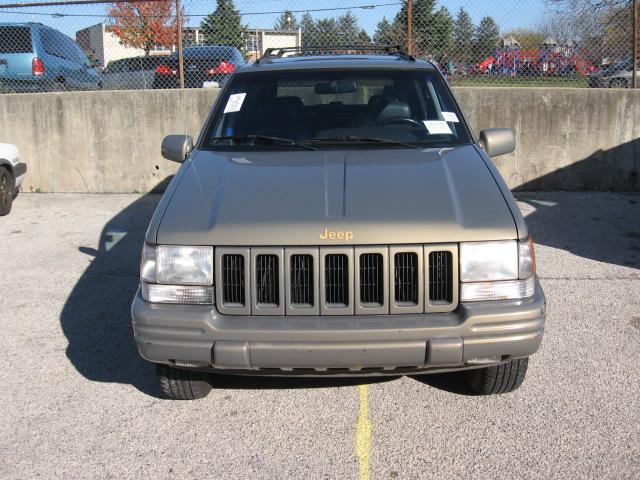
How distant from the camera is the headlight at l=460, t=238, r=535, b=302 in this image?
3455 millimetres

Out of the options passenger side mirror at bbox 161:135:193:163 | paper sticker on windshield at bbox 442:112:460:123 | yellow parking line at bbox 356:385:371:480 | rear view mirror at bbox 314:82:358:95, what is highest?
rear view mirror at bbox 314:82:358:95

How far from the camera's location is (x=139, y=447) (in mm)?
3639

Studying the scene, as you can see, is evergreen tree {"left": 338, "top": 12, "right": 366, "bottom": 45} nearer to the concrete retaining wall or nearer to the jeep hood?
the concrete retaining wall

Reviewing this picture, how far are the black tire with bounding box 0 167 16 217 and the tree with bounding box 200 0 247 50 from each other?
4802 mm

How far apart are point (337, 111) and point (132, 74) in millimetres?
10050

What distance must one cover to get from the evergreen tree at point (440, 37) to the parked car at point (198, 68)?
9.73ft

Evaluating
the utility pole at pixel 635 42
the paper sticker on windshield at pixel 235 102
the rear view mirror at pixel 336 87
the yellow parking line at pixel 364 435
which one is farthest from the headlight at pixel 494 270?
the utility pole at pixel 635 42

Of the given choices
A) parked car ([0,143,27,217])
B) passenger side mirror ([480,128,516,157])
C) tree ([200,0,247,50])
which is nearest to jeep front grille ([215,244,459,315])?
passenger side mirror ([480,128,516,157])

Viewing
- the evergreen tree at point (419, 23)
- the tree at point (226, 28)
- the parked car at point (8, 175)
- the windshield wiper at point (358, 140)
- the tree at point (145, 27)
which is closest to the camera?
the windshield wiper at point (358, 140)

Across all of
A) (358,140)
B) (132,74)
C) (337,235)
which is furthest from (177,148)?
(132,74)

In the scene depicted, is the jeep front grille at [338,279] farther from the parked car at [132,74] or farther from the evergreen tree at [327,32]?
the parked car at [132,74]

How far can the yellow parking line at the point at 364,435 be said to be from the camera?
135 inches

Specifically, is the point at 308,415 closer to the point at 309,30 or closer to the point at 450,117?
the point at 450,117

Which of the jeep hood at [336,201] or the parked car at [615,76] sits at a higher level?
the parked car at [615,76]
